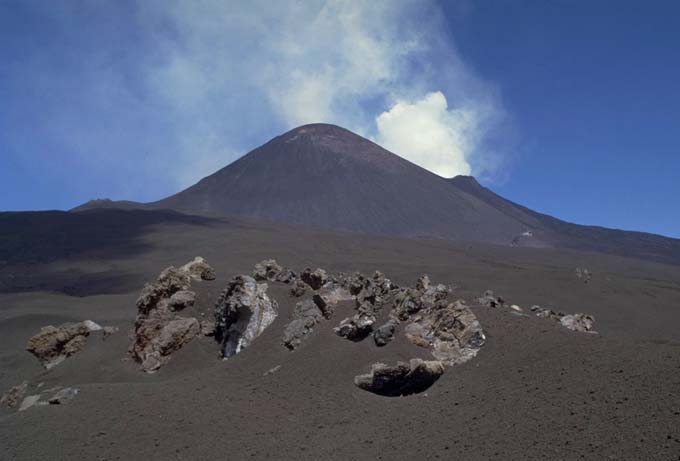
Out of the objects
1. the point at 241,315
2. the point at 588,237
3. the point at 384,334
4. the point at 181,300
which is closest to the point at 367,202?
the point at 588,237

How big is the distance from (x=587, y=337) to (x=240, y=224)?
60.1 m

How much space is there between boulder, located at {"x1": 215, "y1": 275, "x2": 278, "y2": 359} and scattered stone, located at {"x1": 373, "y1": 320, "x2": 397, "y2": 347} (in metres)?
2.90

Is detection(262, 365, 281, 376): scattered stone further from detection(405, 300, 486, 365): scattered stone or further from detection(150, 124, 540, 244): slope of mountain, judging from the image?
detection(150, 124, 540, 244): slope of mountain

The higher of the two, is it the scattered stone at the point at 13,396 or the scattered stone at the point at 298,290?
the scattered stone at the point at 298,290

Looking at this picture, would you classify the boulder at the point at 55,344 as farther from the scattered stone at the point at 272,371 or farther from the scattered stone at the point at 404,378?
the scattered stone at the point at 404,378

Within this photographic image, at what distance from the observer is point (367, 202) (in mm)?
95625

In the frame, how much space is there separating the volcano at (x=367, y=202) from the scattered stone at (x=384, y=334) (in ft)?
240

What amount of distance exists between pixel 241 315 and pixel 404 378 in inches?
174

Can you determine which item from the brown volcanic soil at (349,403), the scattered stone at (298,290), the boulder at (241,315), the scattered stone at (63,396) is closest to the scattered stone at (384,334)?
the brown volcanic soil at (349,403)

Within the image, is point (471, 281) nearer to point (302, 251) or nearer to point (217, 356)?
point (302, 251)

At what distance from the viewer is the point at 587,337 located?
8.02m

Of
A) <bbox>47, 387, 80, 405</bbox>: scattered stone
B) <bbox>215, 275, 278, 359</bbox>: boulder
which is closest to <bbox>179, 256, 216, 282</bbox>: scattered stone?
<bbox>215, 275, 278, 359</bbox>: boulder

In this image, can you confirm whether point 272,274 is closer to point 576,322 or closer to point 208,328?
point 208,328

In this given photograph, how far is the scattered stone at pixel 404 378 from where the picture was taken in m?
8.27
